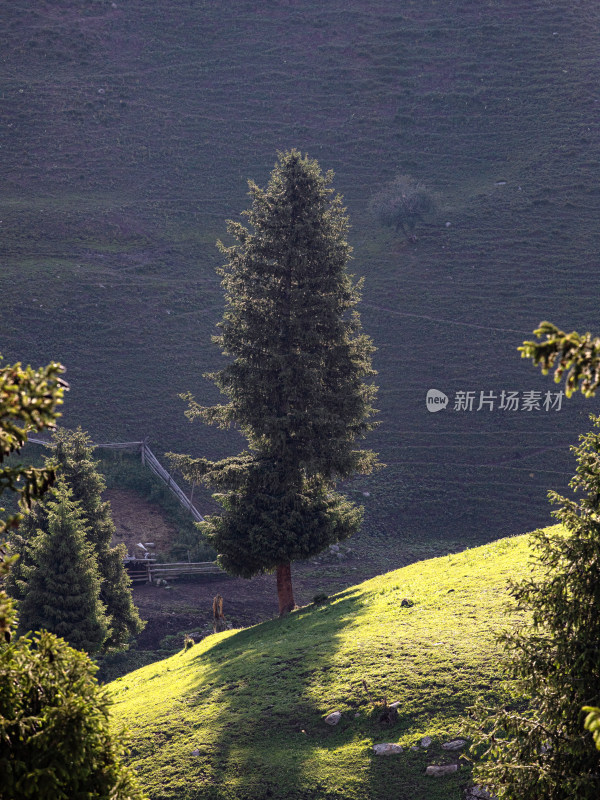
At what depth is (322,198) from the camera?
22906mm

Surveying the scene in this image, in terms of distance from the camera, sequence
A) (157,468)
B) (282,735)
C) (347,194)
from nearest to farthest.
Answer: (282,735) → (157,468) → (347,194)

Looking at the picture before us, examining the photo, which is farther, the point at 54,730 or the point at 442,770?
the point at 442,770

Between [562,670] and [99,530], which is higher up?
[562,670]

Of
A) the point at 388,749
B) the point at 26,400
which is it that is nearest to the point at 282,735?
the point at 388,749

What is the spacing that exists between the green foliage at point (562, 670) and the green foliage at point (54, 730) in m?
4.25

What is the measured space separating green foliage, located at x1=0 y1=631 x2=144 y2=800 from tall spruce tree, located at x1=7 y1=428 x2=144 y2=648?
1673 cm

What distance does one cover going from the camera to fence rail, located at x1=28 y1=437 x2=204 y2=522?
3875 centimetres

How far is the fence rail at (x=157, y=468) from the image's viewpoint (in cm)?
3875

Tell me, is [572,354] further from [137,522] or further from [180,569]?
[137,522]

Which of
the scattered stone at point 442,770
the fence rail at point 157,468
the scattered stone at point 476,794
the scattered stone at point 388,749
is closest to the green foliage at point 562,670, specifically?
Answer: the scattered stone at point 476,794

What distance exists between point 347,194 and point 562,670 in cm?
6444

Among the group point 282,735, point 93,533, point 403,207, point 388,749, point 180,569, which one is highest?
point 403,207

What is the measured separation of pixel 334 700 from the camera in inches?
Result: 563

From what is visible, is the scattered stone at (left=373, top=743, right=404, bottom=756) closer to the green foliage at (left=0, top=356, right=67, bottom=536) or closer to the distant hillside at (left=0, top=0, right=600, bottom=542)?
the green foliage at (left=0, top=356, right=67, bottom=536)
